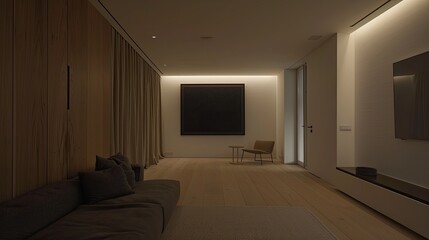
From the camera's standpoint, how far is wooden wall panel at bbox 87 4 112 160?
3.77 m

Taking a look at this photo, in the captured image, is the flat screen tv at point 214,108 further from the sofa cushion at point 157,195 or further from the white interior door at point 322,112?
the sofa cushion at point 157,195

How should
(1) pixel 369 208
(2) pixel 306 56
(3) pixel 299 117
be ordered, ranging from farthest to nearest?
(3) pixel 299 117 < (2) pixel 306 56 < (1) pixel 369 208

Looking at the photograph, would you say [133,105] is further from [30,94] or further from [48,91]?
[30,94]

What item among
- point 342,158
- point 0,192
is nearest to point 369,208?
point 342,158

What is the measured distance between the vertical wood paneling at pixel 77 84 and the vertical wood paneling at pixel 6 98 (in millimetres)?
947

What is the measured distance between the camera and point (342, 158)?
500 cm

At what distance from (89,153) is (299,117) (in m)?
5.88

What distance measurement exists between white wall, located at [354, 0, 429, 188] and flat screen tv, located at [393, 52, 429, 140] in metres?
0.12

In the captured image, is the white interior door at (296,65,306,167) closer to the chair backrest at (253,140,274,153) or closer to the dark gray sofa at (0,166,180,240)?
the chair backrest at (253,140,274,153)

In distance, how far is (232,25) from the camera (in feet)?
15.2

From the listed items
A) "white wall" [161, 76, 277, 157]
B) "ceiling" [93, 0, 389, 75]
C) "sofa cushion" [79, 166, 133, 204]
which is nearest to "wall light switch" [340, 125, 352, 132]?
"ceiling" [93, 0, 389, 75]

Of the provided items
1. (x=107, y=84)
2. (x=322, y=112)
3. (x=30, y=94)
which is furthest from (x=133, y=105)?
(x=322, y=112)

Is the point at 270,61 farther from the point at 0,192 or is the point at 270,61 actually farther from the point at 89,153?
the point at 0,192

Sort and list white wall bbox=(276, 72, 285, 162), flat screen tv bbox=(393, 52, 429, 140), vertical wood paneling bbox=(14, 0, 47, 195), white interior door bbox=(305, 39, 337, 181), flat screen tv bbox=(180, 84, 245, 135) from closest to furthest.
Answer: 1. vertical wood paneling bbox=(14, 0, 47, 195)
2. flat screen tv bbox=(393, 52, 429, 140)
3. white interior door bbox=(305, 39, 337, 181)
4. white wall bbox=(276, 72, 285, 162)
5. flat screen tv bbox=(180, 84, 245, 135)
